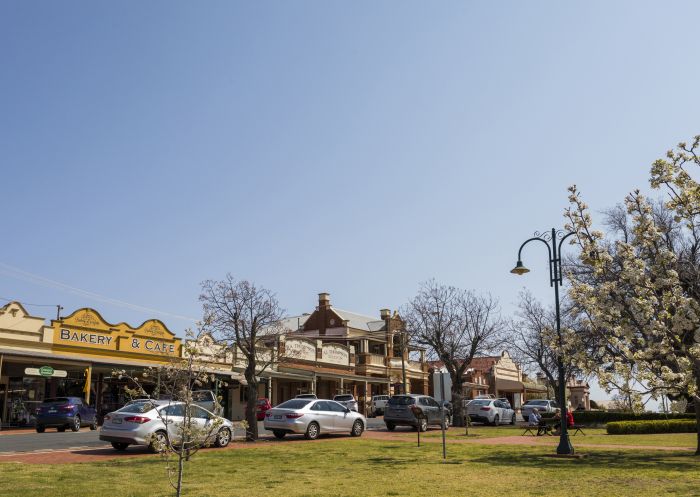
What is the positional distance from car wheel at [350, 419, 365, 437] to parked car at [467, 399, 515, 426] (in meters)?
13.7

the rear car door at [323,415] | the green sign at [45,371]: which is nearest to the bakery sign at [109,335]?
the green sign at [45,371]

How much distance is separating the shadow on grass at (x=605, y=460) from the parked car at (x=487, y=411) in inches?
785

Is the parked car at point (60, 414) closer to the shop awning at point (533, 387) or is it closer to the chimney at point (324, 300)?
the chimney at point (324, 300)

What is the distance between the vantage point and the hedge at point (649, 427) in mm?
28031

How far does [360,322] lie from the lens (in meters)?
66.5

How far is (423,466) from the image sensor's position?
46.9 feet

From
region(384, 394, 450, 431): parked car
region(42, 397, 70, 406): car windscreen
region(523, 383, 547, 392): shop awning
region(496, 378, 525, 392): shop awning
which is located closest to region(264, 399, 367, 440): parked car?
region(384, 394, 450, 431): parked car

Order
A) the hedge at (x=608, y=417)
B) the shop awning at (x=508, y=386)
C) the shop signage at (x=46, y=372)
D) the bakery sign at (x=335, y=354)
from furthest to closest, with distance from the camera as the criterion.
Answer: the shop awning at (x=508, y=386)
the bakery sign at (x=335, y=354)
the hedge at (x=608, y=417)
the shop signage at (x=46, y=372)

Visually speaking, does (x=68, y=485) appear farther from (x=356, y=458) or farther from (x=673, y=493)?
(x=673, y=493)

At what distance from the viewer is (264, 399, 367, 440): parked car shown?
74.5ft

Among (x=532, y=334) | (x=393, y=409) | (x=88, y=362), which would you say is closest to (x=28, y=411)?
(x=88, y=362)

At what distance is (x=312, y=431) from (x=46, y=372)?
1454cm

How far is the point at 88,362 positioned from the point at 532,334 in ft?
98.5

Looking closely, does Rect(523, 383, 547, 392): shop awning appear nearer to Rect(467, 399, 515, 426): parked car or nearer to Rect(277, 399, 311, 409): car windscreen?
Rect(467, 399, 515, 426): parked car
